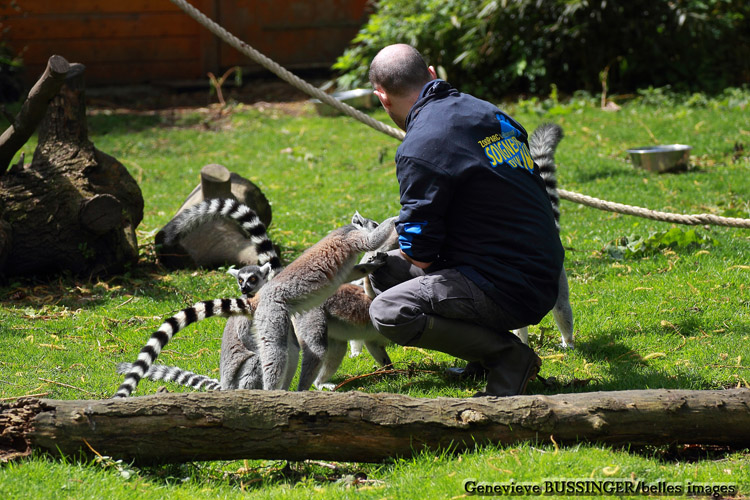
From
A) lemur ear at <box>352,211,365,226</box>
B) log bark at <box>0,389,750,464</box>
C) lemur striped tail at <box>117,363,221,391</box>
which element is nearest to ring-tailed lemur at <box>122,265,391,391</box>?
lemur striped tail at <box>117,363,221,391</box>

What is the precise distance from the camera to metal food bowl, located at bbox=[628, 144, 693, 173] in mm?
8617

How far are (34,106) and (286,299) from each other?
3.38 metres

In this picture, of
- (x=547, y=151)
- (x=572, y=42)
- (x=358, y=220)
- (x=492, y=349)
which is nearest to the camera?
(x=492, y=349)

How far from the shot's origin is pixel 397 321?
361 centimetres

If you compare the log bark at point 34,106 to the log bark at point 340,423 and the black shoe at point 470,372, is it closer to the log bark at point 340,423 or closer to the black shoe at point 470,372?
the log bark at point 340,423

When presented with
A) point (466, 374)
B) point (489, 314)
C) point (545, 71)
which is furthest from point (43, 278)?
point (545, 71)

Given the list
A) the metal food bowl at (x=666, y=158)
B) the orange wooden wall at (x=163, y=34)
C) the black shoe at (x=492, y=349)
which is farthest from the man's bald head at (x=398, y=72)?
the orange wooden wall at (x=163, y=34)

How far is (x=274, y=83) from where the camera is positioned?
15406 millimetres

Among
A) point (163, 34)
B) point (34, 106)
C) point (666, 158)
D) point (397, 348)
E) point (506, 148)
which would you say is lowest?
point (397, 348)

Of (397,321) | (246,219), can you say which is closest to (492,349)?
(397,321)

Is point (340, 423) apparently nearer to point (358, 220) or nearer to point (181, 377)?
point (181, 377)

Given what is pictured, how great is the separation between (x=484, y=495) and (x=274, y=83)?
534 inches

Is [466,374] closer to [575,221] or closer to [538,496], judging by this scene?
[538,496]

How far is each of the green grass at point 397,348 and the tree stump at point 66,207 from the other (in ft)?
0.79
